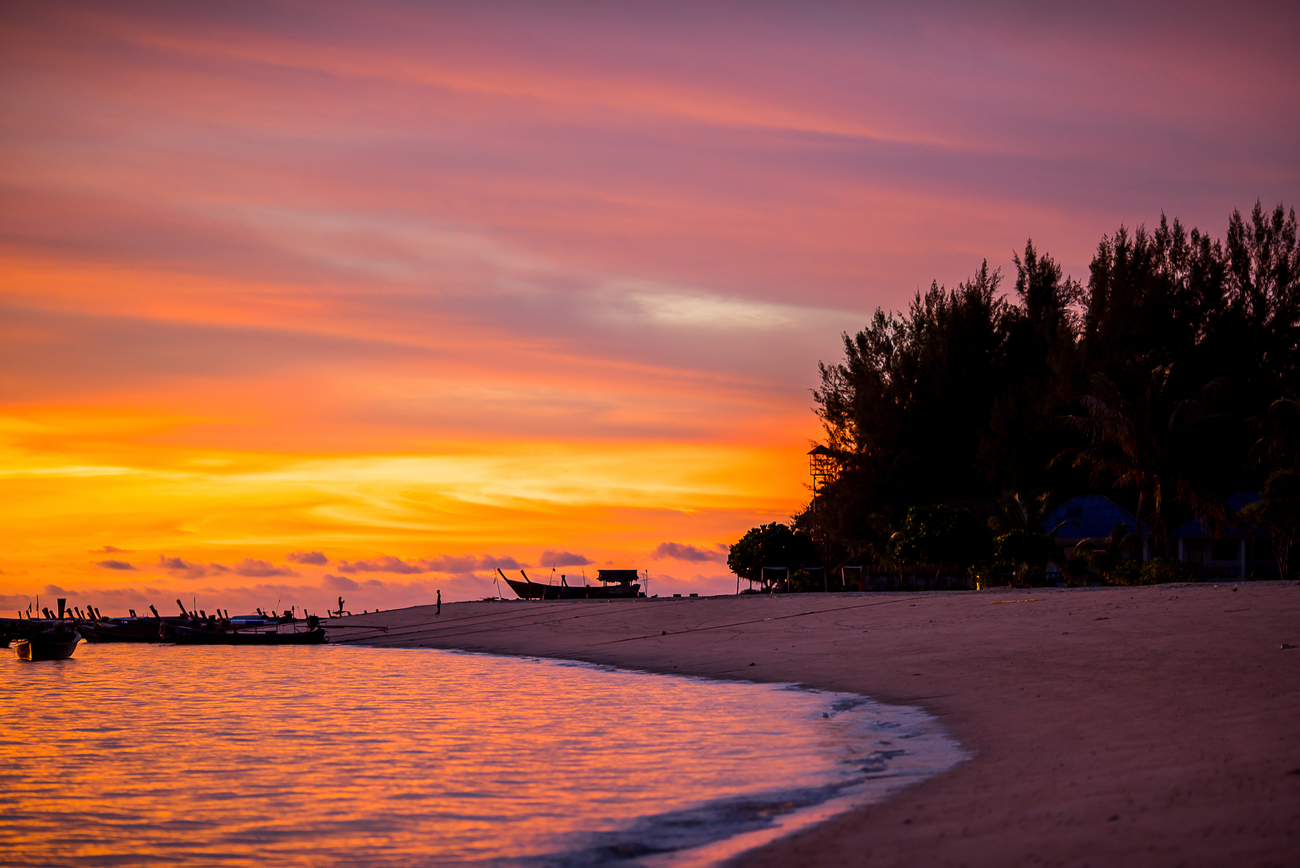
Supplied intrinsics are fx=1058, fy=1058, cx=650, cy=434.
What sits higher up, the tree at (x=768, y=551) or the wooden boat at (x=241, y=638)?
the tree at (x=768, y=551)

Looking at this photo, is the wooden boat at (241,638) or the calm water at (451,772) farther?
the wooden boat at (241,638)

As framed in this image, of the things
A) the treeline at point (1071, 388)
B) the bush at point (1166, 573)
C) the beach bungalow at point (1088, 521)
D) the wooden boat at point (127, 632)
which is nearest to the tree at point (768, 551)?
the treeline at point (1071, 388)

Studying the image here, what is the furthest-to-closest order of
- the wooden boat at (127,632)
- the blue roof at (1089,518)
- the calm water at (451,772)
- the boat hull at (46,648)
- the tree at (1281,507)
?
the wooden boat at (127,632) → the blue roof at (1089,518) → the boat hull at (46,648) → the tree at (1281,507) → the calm water at (451,772)

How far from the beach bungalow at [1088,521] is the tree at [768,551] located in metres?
13.2

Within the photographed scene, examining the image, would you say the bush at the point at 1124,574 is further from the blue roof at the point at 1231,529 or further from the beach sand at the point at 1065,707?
the blue roof at the point at 1231,529

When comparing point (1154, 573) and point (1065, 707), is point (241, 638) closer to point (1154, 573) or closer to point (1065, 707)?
point (1154, 573)

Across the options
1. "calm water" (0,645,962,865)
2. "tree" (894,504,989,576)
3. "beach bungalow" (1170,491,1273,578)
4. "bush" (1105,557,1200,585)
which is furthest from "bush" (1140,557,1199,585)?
"calm water" (0,645,962,865)

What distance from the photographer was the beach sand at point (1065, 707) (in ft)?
27.2

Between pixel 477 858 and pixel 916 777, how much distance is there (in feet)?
16.6

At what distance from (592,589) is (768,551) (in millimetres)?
23160

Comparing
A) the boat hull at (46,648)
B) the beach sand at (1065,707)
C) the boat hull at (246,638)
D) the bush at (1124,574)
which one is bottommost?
the boat hull at (246,638)

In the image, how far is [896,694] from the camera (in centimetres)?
1992

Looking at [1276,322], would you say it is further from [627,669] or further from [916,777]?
[916,777]

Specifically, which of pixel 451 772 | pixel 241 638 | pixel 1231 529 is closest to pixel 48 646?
pixel 241 638
